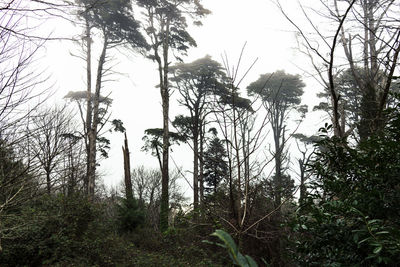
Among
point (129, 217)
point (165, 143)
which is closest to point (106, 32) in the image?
point (165, 143)

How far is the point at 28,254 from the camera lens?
22.5ft

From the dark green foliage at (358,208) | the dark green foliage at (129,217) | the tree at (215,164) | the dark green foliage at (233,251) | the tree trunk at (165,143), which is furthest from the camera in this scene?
the tree trunk at (165,143)

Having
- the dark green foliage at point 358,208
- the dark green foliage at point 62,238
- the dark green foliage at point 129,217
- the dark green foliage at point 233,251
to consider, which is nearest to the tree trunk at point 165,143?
the dark green foliage at point 129,217

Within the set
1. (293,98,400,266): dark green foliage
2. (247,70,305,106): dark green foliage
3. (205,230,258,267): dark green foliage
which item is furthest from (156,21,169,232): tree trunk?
(205,230,258,267): dark green foliage

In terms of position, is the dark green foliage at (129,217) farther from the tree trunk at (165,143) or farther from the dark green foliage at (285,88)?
the dark green foliage at (285,88)

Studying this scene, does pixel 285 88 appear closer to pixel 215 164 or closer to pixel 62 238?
pixel 62 238

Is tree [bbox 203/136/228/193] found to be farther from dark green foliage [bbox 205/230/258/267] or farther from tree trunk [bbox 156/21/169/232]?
tree trunk [bbox 156/21/169/232]

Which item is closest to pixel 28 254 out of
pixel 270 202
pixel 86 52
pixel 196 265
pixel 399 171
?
pixel 196 265

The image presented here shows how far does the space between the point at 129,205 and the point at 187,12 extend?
1171 cm

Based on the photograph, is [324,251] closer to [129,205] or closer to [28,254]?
[28,254]

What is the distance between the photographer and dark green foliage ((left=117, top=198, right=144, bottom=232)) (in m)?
11.8

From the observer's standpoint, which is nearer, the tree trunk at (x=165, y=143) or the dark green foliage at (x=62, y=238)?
the dark green foliage at (x=62, y=238)

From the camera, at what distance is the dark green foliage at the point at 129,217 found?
38.8ft

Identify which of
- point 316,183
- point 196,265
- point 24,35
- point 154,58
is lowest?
point 196,265
